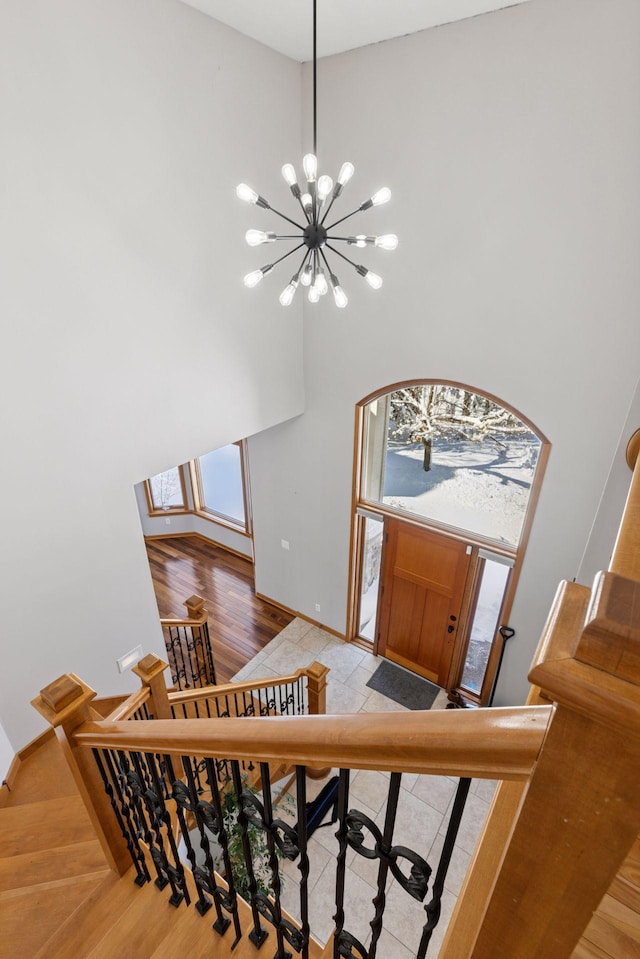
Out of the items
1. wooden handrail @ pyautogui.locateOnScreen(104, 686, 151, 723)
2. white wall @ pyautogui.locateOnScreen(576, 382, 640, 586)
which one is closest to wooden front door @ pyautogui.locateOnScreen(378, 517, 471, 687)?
white wall @ pyautogui.locateOnScreen(576, 382, 640, 586)

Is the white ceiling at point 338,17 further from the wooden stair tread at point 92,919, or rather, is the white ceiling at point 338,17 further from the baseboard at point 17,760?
the baseboard at point 17,760

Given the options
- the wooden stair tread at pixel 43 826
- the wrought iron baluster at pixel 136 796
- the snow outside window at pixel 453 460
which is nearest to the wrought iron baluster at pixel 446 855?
the wrought iron baluster at pixel 136 796

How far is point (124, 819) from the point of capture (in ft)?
6.15

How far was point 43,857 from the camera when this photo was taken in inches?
90.4

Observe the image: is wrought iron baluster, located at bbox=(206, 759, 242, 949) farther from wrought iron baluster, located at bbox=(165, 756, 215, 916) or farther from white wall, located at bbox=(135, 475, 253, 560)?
white wall, located at bbox=(135, 475, 253, 560)

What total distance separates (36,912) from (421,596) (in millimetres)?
4223

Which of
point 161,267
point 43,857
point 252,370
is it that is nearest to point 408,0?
point 161,267

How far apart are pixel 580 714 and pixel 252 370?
4.52 meters

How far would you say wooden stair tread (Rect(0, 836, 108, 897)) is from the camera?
7.10ft

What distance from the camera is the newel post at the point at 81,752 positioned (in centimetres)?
156

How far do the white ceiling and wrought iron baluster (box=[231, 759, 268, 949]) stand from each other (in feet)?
14.0

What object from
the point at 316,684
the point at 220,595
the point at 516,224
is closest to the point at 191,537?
the point at 220,595

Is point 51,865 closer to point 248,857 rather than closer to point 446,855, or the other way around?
point 248,857

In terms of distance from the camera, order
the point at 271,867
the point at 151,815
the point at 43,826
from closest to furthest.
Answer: the point at 271,867, the point at 151,815, the point at 43,826
